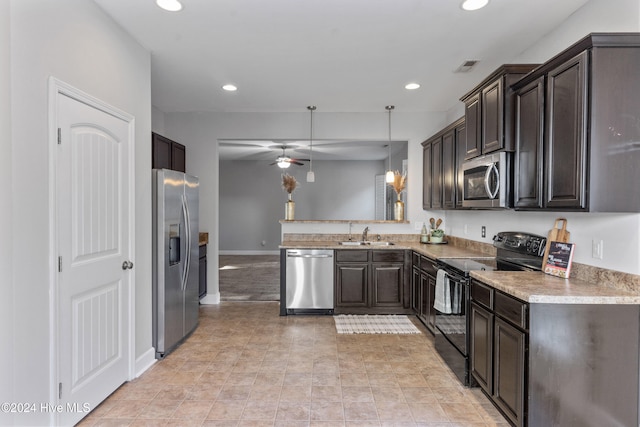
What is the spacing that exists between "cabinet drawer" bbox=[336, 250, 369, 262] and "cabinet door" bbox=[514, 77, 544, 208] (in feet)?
7.12

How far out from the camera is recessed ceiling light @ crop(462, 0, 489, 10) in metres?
2.28

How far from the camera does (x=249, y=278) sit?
6.80 metres

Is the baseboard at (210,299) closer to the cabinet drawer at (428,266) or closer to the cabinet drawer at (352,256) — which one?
the cabinet drawer at (352,256)

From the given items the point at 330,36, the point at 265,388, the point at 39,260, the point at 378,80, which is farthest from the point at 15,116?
the point at 378,80

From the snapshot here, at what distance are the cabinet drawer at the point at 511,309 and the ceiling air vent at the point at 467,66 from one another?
214cm

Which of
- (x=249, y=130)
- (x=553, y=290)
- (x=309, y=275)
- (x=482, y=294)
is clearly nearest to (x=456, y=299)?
(x=482, y=294)

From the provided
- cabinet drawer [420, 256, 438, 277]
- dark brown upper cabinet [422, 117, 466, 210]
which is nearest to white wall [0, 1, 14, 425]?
cabinet drawer [420, 256, 438, 277]

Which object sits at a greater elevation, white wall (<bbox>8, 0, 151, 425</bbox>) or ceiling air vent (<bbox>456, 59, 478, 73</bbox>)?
ceiling air vent (<bbox>456, 59, 478, 73</bbox>)

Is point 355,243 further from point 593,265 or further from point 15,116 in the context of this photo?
point 15,116

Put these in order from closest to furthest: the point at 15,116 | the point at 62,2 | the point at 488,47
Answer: the point at 15,116, the point at 62,2, the point at 488,47

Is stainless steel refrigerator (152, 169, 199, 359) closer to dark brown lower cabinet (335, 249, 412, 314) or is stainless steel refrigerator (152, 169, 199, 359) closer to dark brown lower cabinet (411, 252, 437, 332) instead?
dark brown lower cabinet (335, 249, 412, 314)

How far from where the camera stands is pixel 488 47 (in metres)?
2.95

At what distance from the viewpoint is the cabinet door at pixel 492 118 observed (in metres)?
2.55

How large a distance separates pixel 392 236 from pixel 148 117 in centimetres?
336
